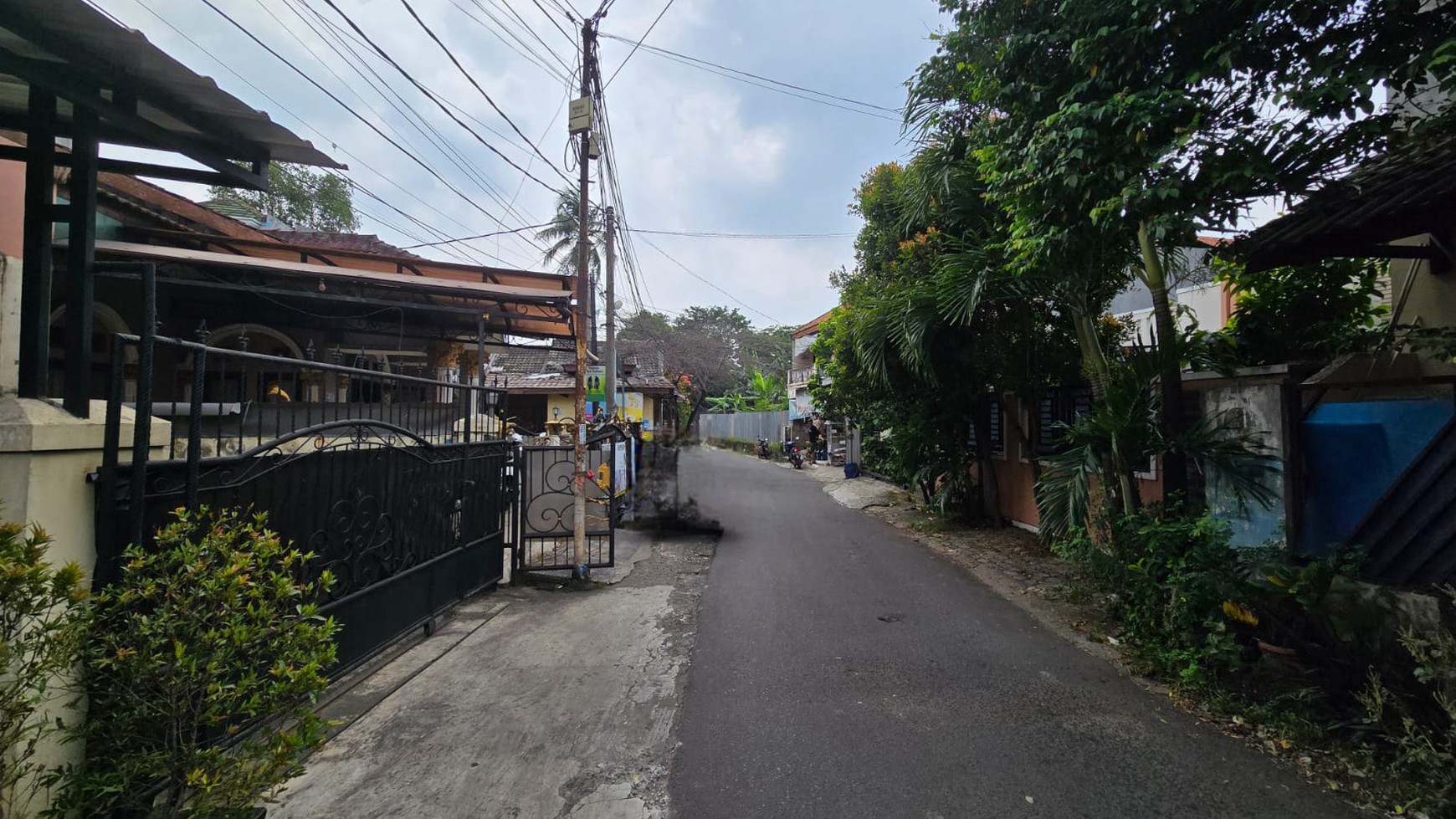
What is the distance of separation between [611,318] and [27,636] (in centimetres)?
1231

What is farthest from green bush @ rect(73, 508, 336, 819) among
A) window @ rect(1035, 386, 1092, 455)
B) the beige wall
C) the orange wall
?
window @ rect(1035, 386, 1092, 455)

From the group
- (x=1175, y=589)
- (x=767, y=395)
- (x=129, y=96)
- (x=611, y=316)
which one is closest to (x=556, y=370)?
(x=611, y=316)

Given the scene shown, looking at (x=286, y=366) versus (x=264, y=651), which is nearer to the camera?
(x=264, y=651)

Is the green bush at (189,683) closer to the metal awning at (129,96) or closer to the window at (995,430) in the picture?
the metal awning at (129,96)

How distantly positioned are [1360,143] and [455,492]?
6470 mm

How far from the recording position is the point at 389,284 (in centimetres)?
685

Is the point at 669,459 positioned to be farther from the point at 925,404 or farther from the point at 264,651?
the point at 264,651

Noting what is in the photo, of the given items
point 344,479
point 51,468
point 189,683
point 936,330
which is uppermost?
point 936,330

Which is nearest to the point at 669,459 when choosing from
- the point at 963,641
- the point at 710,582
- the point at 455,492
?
the point at 710,582

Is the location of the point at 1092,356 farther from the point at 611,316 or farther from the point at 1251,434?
the point at 611,316

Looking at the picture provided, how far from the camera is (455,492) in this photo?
544 centimetres

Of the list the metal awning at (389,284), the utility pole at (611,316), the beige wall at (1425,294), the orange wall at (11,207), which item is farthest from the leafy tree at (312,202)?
the beige wall at (1425,294)

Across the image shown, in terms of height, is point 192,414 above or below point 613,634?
above

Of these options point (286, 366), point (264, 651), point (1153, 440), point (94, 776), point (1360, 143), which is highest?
point (1360, 143)
